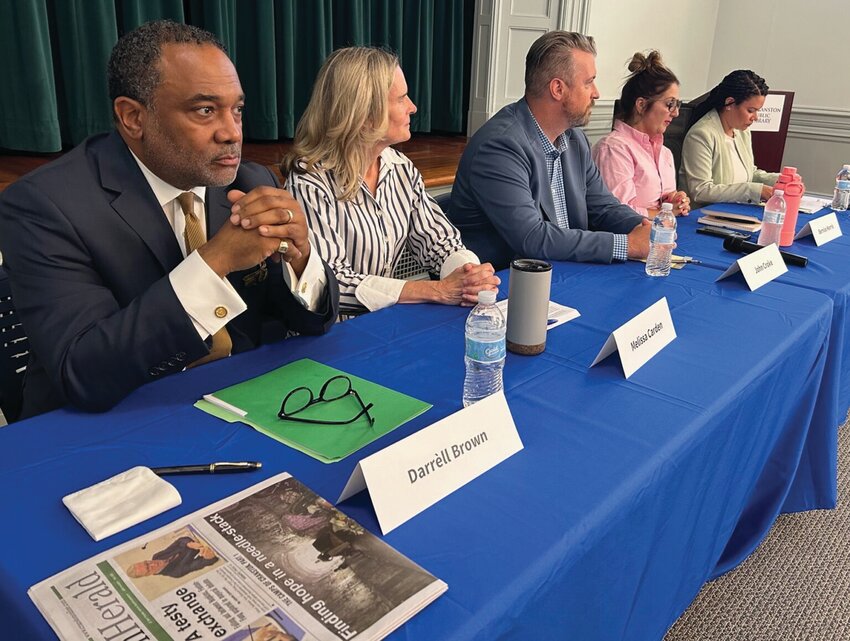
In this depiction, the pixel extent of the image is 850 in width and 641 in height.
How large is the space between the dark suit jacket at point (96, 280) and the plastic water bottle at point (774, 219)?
1474 millimetres

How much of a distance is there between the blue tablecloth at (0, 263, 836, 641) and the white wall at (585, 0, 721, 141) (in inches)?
135

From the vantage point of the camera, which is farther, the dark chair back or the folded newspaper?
the dark chair back

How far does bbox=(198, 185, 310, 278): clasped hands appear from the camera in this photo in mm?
1116

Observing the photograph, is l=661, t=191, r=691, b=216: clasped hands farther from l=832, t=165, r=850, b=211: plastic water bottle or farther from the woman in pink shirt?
l=832, t=165, r=850, b=211: plastic water bottle

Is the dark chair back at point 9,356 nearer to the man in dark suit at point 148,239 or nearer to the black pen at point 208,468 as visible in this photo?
the man in dark suit at point 148,239

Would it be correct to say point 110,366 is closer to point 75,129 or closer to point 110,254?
point 110,254

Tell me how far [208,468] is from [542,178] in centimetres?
163

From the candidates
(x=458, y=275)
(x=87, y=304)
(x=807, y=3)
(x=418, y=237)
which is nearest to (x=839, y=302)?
(x=458, y=275)

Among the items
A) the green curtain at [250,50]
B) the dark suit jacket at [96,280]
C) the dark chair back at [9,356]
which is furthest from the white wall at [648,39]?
the dark chair back at [9,356]

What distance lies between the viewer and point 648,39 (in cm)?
493

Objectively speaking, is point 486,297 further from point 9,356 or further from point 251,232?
point 9,356

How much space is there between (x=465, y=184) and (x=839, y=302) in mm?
1140

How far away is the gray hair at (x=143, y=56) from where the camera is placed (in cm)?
120

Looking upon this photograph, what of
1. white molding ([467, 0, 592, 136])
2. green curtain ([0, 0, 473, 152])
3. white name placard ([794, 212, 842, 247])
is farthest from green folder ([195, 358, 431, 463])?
white molding ([467, 0, 592, 136])
